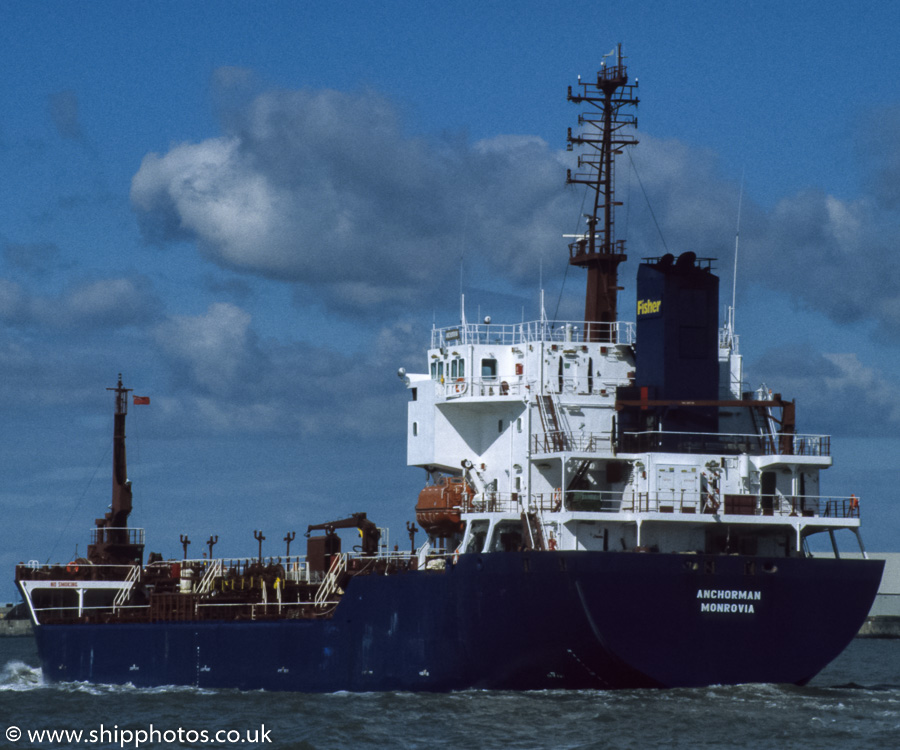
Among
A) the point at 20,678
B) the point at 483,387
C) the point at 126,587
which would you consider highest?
the point at 483,387

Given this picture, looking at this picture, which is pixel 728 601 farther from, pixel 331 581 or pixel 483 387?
pixel 331 581

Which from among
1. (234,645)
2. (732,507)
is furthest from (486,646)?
(234,645)

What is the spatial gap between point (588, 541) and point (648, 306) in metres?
6.48

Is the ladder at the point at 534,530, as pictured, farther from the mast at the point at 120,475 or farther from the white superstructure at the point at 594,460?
the mast at the point at 120,475

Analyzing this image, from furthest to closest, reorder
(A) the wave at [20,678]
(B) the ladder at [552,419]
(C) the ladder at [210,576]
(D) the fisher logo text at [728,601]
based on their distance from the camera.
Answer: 1. (A) the wave at [20,678]
2. (C) the ladder at [210,576]
3. (B) the ladder at [552,419]
4. (D) the fisher logo text at [728,601]

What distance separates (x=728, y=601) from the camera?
1580 inches

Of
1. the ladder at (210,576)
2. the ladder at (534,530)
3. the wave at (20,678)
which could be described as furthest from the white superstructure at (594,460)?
the wave at (20,678)

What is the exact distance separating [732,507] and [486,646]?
7.09 m

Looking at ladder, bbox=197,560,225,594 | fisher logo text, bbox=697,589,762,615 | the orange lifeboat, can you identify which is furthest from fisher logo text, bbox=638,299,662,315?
ladder, bbox=197,560,225,594

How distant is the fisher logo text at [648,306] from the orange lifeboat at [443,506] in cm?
672

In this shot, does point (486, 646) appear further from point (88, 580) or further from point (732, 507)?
point (88, 580)

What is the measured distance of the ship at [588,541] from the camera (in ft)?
131

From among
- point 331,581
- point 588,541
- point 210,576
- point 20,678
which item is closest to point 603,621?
point 588,541

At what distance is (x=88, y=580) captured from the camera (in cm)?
5666
